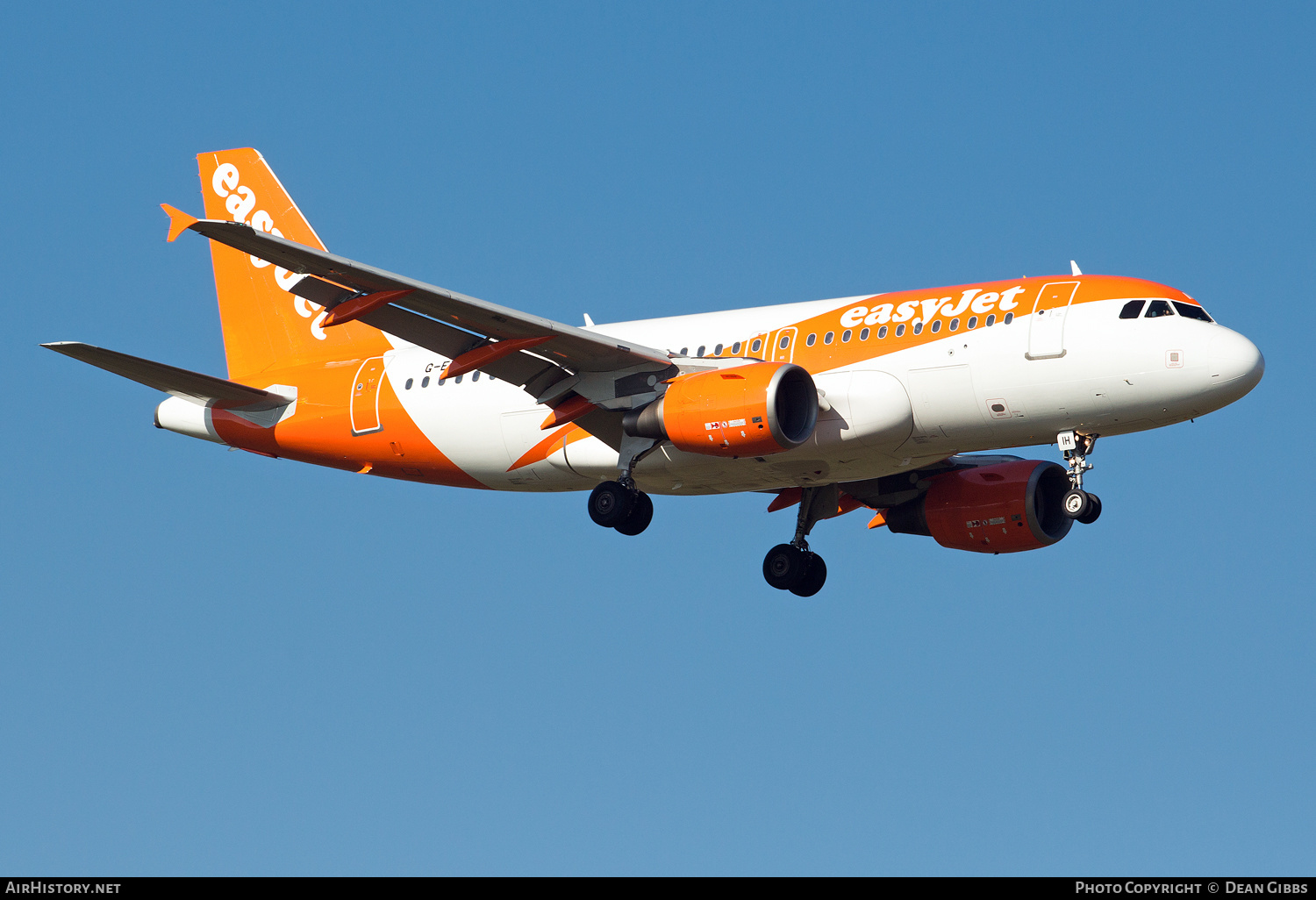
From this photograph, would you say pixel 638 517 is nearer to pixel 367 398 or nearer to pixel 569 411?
pixel 569 411

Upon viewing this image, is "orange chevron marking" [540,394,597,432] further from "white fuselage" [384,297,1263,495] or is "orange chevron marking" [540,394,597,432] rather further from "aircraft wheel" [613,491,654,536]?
"aircraft wheel" [613,491,654,536]

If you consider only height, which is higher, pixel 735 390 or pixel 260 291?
pixel 260 291

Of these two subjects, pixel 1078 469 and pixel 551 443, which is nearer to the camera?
pixel 1078 469

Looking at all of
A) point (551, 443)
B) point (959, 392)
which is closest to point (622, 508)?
point (551, 443)

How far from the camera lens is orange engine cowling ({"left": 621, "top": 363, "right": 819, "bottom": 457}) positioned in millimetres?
31656

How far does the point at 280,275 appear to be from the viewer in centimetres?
4209

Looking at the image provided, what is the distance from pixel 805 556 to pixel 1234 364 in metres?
11.4

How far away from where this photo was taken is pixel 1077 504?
32062mm

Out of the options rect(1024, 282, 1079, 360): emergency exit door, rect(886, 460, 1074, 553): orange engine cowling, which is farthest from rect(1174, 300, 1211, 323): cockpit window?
rect(886, 460, 1074, 553): orange engine cowling

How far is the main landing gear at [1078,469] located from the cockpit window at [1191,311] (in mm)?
2759

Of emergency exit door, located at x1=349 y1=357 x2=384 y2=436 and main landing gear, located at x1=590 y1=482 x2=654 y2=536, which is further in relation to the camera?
emergency exit door, located at x1=349 y1=357 x2=384 y2=436

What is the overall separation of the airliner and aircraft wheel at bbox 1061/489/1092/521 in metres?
0.05

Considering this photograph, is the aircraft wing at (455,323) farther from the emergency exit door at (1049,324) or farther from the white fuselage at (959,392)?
the emergency exit door at (1049,324)
